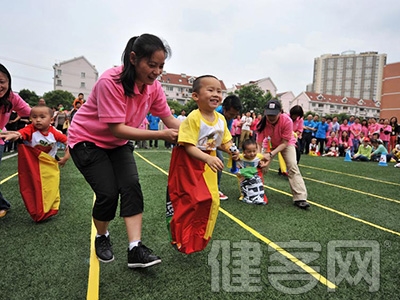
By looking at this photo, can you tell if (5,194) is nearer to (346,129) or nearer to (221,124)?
(221,124)

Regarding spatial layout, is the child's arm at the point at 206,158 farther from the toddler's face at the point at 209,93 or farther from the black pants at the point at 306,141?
the black pants at the point at 306,141

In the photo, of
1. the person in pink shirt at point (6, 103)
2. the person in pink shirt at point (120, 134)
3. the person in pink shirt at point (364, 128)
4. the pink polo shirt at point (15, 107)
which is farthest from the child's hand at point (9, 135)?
the person in pink shirt at point (364, 128)

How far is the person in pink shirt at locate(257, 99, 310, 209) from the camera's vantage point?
470 centimetres

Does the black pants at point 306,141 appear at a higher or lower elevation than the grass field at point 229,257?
higher

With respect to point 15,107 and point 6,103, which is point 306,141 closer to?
point 15,107

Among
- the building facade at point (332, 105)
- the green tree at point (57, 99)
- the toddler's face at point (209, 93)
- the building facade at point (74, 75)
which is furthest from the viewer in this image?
the building facade at point (332, 105)

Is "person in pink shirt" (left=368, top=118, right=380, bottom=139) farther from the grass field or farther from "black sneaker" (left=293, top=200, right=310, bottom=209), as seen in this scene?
"black sneaker" (left=293, top=200, right=310, bottom=209)

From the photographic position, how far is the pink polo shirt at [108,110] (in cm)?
220

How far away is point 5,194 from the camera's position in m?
4.95

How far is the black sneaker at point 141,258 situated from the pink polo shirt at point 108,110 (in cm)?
89

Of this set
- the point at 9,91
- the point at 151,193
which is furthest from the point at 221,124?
the point at 151,193

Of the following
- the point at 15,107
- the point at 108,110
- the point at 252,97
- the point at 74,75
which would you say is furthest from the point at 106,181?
the point at 74,75

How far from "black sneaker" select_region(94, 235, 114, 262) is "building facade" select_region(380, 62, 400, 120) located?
49.7 meters

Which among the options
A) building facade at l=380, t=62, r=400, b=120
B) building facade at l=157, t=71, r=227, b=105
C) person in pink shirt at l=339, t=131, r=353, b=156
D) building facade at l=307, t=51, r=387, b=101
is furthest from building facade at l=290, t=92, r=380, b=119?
person in pink shirt at l=339, t=131, r=353, b=156
